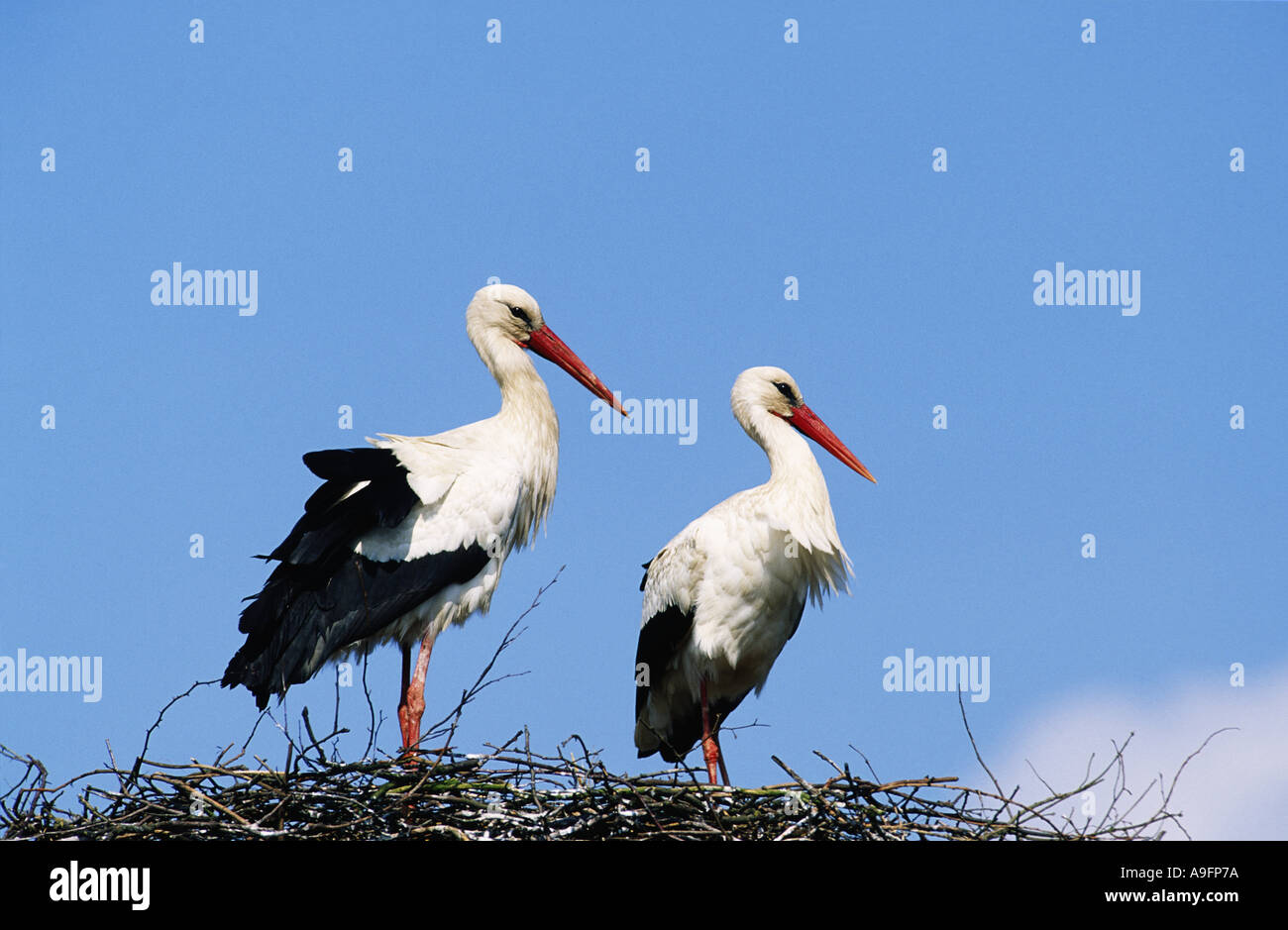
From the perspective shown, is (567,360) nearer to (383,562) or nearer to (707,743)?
(383,562)

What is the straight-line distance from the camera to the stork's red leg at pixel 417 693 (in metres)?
4.57

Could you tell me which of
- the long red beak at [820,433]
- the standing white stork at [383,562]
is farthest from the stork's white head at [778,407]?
the standing white stork at [383,562]

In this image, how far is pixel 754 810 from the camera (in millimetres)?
3701

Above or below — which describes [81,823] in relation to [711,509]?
below

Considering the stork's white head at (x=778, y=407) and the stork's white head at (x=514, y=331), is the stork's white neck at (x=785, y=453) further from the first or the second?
the stork's white head at (x=514, y=331)

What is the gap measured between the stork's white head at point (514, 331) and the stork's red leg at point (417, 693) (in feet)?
3.77

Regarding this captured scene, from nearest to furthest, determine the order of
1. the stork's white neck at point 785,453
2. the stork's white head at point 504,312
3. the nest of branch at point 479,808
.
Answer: the nest of branch at point 479,808 < the stork's white neck at point 785,453 < the stork's white head at point 504,312
